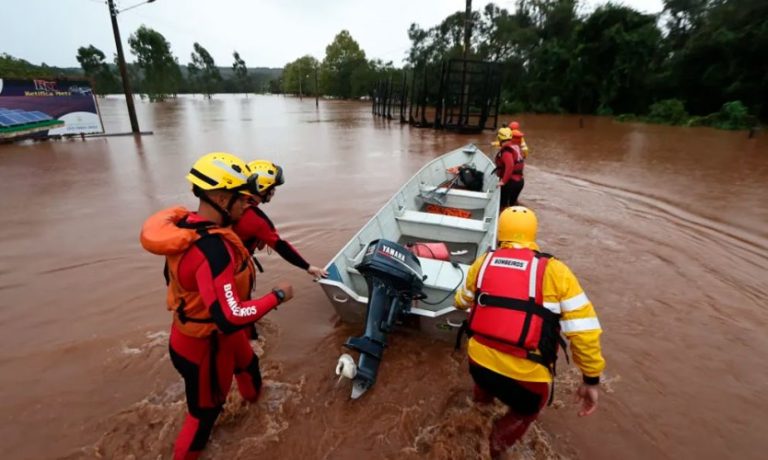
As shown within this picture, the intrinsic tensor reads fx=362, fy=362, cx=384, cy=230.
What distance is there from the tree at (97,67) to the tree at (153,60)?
17.7 ft

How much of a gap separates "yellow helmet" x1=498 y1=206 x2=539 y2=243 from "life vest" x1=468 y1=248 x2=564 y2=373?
0.31 ft

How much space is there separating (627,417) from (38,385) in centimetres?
483

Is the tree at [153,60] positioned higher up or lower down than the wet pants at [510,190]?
higher up

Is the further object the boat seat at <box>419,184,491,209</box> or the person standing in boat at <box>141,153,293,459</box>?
the boat seat at <box>419,184,491,209</box>

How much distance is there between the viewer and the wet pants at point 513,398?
190 centimetres

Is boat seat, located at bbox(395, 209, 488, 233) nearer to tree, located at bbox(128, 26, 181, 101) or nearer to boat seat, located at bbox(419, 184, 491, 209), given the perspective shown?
boat seat, located at bbox(419, 184, 491, 209)

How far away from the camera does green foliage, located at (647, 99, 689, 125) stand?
68.6 feet

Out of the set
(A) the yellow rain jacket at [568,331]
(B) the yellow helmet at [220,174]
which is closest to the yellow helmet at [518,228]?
(A) the yellow rain jacket at [568,331]

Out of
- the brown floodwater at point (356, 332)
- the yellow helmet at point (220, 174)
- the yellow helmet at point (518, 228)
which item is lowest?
the brown floodwater at point (356, 332)

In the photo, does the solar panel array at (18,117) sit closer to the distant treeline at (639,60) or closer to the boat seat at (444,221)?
the boat seat at (444,221)

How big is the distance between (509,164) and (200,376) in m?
5.49

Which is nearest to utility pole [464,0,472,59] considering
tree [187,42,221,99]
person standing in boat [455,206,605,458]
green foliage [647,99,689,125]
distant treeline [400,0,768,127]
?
distant treeline [400,0,768,127]

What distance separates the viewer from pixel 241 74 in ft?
331

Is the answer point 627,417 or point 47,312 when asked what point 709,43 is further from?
point 47,312
